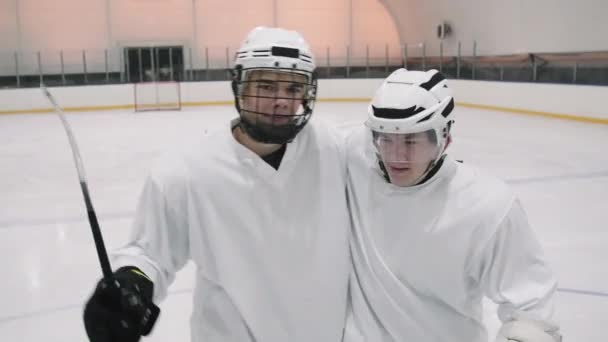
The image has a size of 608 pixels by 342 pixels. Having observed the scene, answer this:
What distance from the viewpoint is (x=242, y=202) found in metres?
1.46

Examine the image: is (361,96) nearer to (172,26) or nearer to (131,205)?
(172,26)

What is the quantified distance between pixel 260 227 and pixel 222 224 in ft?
0.29

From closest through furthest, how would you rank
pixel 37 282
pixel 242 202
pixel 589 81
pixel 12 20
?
pixel 242 202, pixel 37 282, pixel 589 81, pixel 12 20

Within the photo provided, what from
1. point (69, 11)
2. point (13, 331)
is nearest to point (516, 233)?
point (13, 331)

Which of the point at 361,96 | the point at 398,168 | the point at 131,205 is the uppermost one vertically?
the point at 398,168

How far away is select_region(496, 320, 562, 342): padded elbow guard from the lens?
4.08 feet

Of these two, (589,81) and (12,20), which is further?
(12,20)

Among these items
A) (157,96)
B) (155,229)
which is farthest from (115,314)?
(157,96)

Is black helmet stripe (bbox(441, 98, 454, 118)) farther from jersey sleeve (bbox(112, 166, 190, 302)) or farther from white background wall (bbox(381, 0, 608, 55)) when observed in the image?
white background wall (bbox(381, 0, 608, 55))

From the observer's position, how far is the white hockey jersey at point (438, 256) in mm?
1320

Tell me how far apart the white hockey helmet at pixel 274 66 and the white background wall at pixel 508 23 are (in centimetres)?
989

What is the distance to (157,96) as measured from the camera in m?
13.3

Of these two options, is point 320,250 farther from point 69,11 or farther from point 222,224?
point 69,11

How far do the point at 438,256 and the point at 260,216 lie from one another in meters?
0.42
